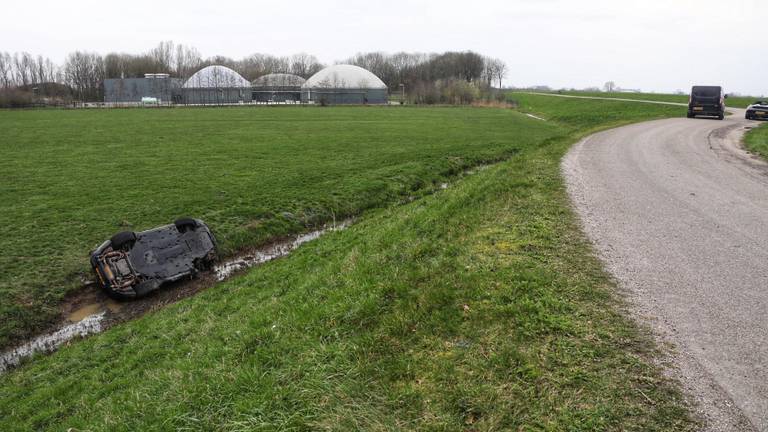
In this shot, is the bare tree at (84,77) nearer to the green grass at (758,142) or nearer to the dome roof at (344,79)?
the dome roof at (344,79)

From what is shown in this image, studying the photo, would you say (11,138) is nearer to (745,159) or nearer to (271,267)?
(271,267)

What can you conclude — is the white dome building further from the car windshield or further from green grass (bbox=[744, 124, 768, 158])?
green grass (bbox=[744, 124, 768, 158])

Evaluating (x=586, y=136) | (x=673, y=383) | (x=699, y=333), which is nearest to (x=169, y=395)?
(x=673, y=383)

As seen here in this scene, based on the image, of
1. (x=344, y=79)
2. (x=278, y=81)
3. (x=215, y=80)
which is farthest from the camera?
(x=278, y=81)

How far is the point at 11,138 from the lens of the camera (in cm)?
3753

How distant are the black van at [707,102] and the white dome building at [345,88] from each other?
91.6 meters

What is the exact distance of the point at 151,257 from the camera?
13.0 metres

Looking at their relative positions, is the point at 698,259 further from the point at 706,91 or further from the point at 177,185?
the point at 706,91

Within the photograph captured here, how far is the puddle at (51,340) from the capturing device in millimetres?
9656

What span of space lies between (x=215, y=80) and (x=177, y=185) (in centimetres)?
11699

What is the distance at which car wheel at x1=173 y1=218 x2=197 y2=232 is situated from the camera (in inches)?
547

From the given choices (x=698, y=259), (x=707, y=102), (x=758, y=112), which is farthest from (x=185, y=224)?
(x=758, y=112)

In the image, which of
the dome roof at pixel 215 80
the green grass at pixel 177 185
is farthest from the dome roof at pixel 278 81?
the green grass at pixel 177 185

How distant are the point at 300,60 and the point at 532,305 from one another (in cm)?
19257
